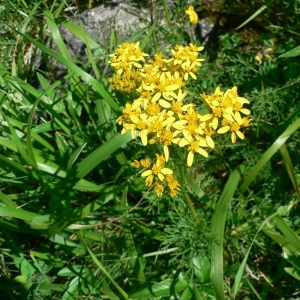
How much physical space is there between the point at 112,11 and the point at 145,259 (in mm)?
1675

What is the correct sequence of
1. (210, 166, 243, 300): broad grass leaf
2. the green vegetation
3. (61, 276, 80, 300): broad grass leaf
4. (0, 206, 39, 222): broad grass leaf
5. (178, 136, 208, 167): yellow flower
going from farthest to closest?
(61, 276, 80, 300): broad grass leaf
the green vegetation
(0, 206, 39, 222): broad grass leaf
(210, 166, 243, 300): broad grass leaf
(178, 136, 208, 167): yellow flower

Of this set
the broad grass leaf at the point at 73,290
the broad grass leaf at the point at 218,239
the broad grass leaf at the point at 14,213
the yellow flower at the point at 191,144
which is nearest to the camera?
the yellow flower at the point at 191,144

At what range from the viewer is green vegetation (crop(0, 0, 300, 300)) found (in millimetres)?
1888

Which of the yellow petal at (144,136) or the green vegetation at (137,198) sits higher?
the yellow petal at (144,136)

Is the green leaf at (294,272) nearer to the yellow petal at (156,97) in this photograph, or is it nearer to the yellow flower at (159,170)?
the yellow flower at (159,170)

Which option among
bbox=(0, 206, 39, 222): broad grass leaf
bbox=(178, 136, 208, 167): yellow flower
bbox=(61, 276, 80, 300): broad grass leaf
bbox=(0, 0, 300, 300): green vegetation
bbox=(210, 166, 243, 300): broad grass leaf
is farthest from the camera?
bbox=(61, 276, 80, 300): broad grass leaf

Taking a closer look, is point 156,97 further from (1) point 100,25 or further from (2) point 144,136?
(1) point 100,25

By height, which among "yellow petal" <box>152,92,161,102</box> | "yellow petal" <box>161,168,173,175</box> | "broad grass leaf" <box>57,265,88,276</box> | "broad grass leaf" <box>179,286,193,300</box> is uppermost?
"yellow petal" <box>152,92,161,102</box>

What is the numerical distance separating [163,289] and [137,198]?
0.54 meters

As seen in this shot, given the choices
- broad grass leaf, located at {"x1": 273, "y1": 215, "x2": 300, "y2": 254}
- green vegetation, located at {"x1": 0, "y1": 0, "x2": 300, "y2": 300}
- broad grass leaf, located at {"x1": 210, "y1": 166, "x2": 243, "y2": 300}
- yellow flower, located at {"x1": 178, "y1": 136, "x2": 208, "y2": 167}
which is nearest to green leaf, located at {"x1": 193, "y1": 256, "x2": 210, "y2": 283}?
green vegetation, located at {"x1": 0, "y1": 0, "x2": 300, "y2": 300}

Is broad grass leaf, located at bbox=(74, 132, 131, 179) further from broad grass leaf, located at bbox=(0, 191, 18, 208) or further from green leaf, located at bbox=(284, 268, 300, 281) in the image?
green leaf, located at bbox=(284, 268, 300, 281)

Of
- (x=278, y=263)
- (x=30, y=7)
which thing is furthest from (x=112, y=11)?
(x=278, y=263)

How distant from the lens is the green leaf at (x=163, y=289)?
1.95m

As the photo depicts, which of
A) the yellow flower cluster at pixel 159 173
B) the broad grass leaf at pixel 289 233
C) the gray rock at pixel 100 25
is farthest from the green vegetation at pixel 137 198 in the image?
the yellow flower cluster at pixel 159 173
